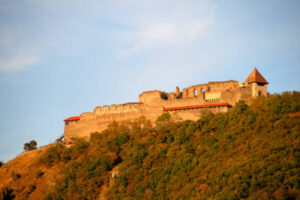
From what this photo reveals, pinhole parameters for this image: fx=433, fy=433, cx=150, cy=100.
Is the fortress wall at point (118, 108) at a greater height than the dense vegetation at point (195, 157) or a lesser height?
greater

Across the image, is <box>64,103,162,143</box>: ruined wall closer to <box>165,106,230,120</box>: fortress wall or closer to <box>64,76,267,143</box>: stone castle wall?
<box>64,76,267,143</box>: stone castle wall

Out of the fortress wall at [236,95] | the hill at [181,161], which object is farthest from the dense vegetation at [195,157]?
the fortress wall at [236,95]

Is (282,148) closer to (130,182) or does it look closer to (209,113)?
(209,113)

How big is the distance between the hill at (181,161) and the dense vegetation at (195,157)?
7 centimetres

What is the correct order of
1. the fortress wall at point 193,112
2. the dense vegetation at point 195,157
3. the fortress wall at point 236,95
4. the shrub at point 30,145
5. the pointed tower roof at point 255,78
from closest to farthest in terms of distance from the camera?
the dense vegetation at point 195,157, the fortress wall at point 236,95, the fortress wall at point 193,112, the pointed tower roof at point 255,78, the shrub at point 30,145

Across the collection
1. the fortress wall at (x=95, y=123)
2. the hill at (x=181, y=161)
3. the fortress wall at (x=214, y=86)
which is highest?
the fortress wall at (x=214, y=86)

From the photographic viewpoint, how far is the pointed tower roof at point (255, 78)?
42.8 metres

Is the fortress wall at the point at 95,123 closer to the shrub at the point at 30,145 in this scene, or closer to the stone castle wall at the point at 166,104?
the stone castle wall at the point at 166,104

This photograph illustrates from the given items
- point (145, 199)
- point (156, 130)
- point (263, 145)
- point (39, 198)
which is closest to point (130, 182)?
point (145, 199)

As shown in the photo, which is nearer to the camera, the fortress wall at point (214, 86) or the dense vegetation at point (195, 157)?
the dense vegetation at point (195, 157)

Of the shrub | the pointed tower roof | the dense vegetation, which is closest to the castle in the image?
the pointed tower roof

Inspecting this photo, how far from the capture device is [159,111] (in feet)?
148

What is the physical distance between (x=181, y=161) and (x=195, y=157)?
4.49ft

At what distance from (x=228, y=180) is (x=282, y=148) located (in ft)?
16.0
